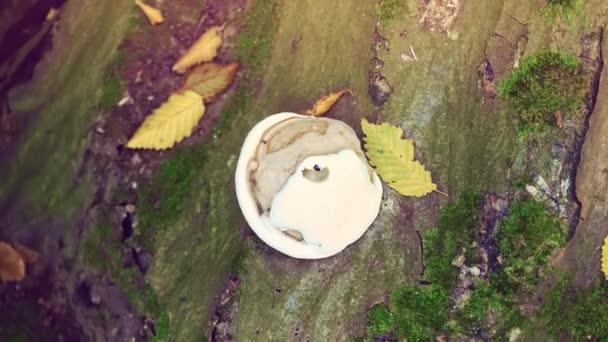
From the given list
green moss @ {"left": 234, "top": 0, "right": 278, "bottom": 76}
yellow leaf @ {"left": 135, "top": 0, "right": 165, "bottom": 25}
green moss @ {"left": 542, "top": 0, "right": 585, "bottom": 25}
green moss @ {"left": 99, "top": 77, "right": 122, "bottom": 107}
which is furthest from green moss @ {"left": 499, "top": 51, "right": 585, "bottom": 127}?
green moss @ {"left": 99, "top": 77, "right": 122, "bottom": 107}

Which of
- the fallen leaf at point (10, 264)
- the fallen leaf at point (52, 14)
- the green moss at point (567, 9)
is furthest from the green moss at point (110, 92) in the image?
the green moss at point (567, 9)

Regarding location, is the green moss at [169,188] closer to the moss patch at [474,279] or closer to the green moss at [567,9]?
the moss patch at [474,279]

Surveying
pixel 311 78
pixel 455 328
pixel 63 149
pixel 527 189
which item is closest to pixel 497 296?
pixel 455 328

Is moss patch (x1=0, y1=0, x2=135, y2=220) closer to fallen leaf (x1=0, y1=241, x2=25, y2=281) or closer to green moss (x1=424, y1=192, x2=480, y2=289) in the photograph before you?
fallen leaf (x1=0, y1=241, x2=25, y2=281)

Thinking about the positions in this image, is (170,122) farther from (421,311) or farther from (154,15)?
(421,311)

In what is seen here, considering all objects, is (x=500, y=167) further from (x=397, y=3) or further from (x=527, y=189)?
(x=397, y=3)
